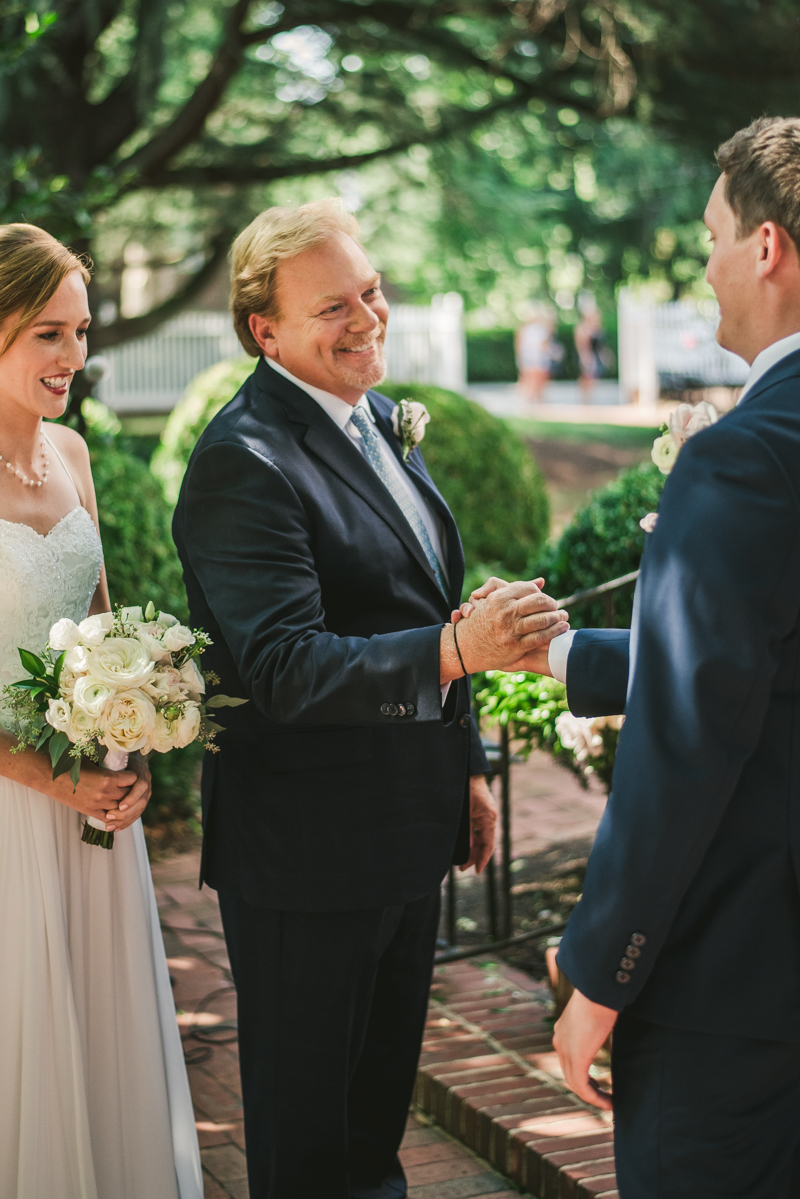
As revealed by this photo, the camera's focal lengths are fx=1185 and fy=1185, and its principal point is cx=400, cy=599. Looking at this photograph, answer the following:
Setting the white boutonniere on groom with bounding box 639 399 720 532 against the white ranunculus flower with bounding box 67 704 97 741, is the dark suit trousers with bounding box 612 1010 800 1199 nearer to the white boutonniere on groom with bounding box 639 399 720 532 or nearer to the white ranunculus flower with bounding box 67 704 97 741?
the white boutonniere on groom with bounding box 639 399 720 532

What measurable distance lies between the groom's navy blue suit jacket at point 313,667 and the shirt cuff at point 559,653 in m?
0.24

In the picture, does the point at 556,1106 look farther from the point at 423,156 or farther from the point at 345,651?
the point at 423,156

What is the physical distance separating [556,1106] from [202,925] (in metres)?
2.03

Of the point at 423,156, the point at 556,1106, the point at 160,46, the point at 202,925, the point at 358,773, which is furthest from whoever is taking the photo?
the point at 423,156

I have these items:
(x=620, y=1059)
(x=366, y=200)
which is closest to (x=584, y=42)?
(x=366, y=200)

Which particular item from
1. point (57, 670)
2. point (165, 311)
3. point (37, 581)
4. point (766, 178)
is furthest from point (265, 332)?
point (165, 311)

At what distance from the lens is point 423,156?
11250mm

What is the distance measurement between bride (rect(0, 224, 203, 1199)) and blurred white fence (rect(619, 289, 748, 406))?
18642 millimetres

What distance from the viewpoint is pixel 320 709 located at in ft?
7.39

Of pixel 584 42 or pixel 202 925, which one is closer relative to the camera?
pixel 202 925

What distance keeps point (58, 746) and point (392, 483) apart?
0.94 m

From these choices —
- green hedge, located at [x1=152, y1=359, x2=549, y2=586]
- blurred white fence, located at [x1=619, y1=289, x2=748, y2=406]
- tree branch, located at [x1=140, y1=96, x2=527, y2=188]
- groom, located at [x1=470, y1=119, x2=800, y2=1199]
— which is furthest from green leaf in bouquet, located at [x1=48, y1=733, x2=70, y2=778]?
blurred white fence, located at [x1=619, y1=289, x2=748, y2=406]

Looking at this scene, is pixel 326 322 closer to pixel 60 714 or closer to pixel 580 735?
pixel 60 714

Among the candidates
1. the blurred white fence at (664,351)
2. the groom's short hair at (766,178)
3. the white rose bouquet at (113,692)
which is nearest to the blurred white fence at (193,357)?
the blurred white fence at (664,351)
